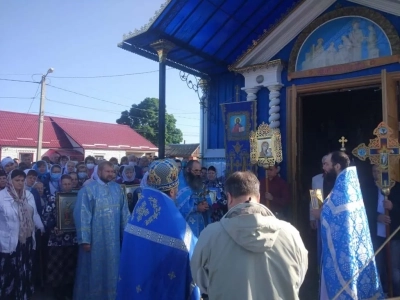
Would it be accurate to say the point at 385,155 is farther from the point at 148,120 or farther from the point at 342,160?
the point at 148,120

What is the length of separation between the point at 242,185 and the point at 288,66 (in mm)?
4604

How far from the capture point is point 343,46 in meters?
5.57

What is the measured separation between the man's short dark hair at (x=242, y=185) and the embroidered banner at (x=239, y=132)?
4519mm

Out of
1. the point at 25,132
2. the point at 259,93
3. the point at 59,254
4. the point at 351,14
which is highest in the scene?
the point at 25,132

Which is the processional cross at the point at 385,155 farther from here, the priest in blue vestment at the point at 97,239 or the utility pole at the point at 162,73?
the utility pole at the point at 162,73

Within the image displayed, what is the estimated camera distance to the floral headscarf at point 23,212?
4023 mm

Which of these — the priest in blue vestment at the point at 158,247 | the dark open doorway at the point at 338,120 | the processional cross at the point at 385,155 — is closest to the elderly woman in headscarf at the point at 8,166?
the priest in blue vestment at the point at 158,247

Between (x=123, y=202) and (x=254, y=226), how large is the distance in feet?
9.75

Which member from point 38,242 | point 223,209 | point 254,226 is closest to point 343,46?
point 223,209

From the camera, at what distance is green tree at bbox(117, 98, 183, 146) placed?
1511 inches

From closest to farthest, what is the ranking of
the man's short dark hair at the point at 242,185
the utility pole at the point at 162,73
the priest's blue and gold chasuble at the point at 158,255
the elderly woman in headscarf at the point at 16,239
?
the man's short dark hair at the point at 242,185 → the priest's blue and gold chasuble at the point at 158,255 → the elderly woman in headscarf at the point at 16,239 → the utility pole at the point at 162,73

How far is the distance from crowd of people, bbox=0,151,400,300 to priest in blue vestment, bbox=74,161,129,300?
0.04 ft

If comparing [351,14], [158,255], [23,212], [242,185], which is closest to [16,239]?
[23,212]

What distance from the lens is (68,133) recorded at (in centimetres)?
2762
